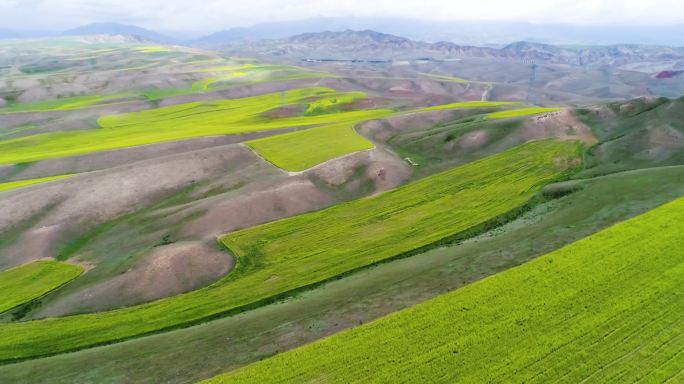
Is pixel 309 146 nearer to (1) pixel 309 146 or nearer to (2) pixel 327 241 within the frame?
(1) pixel 309 146

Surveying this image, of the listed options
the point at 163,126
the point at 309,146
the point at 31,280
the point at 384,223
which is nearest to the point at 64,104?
the point at 163,126

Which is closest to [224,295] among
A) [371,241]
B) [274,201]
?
[371,241]

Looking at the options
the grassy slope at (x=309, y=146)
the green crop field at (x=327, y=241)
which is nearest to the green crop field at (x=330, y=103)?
the grassy slope at (x=309, y=146)

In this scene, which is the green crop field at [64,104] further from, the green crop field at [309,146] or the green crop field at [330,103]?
the green crop field at [309,146]

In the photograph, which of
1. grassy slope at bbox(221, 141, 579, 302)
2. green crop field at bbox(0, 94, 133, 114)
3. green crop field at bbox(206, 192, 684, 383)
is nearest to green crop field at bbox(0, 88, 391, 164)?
green crop field at bbox(0, 94, 133, 114)

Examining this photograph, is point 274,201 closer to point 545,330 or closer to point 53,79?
point 545,330
